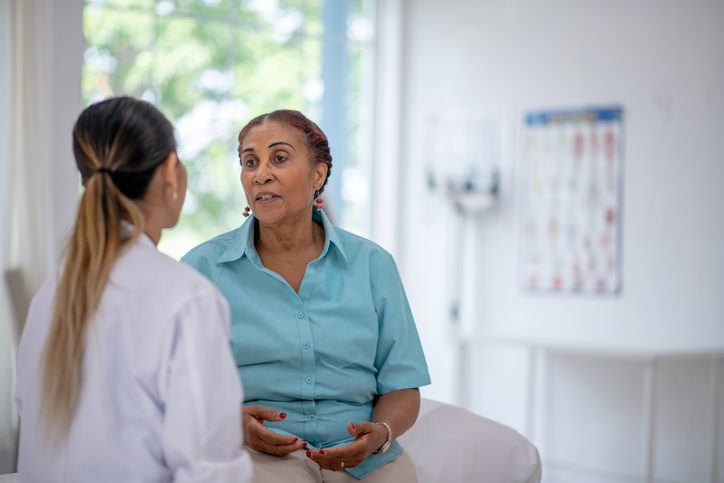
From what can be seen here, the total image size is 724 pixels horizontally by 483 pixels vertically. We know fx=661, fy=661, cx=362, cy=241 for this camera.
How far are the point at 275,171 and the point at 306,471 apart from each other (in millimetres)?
753

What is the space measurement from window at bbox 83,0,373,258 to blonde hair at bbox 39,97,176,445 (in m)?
2.39

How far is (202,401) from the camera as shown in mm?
985

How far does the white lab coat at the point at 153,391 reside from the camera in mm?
986

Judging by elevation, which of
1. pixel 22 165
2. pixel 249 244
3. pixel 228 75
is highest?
pixel 228 75

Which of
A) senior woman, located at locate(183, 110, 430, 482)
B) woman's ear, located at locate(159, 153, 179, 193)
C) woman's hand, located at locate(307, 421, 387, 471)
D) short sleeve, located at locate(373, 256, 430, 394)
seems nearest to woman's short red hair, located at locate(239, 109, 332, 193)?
senior woman, located at locate(183, 110, 430, 482)

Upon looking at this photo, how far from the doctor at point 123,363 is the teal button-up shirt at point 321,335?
0.56 m

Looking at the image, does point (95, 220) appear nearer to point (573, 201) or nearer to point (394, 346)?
point (394, 346)

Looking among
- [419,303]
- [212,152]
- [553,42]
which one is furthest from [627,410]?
[212,152]

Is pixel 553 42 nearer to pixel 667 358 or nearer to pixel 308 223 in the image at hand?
pixel 667 358

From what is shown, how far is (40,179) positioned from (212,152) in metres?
1.05

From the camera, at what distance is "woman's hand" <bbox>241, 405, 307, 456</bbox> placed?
58.9 inches

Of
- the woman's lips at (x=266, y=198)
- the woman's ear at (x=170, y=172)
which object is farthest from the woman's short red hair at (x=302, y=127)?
the woman's ear at (x=170, y=172)

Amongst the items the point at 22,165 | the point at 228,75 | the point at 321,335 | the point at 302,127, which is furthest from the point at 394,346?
the point at 228,75

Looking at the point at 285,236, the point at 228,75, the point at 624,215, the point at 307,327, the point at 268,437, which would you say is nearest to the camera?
the point at 268,437
